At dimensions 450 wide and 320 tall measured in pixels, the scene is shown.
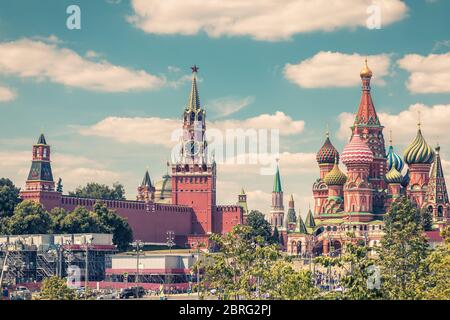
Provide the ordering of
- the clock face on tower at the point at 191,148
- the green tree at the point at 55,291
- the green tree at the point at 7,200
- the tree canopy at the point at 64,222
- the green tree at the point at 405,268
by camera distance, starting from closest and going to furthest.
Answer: the green tree at the point at 405,268 < the green tree at the point at 55,291 < the tree canopy at the point at 64,222 < the green tree at the point at 7,200 < the clock face on tower at the point at 191,148

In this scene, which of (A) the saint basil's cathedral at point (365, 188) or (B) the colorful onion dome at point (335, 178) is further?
(B) the colorful onion dome at point (335, 178)

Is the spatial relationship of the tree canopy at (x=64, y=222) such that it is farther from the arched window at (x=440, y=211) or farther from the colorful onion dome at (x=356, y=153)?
the arched window at (x=440, y=211)

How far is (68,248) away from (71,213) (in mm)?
23818

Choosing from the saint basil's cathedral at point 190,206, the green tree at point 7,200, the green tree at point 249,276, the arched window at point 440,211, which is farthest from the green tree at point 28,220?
the arched window at point 440,211

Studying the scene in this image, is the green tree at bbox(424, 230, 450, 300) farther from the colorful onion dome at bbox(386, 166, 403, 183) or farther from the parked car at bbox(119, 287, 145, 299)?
the colorful onion dome at bbox(386, 166, 403, 183)

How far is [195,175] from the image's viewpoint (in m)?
182

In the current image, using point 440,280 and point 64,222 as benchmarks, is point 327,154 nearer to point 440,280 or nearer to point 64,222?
point 64,222

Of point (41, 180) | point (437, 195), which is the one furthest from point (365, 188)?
point (41, 180)

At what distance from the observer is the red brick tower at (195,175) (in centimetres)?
18062

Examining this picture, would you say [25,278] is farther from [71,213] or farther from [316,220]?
[316,220]

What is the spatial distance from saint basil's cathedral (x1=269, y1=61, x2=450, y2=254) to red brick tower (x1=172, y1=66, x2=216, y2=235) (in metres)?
21.7

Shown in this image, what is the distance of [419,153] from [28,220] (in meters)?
77.0

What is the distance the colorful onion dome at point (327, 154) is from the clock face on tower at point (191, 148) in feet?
85.6
